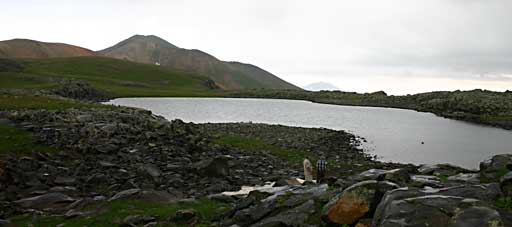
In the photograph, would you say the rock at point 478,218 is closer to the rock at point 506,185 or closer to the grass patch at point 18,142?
the rock at point 506,185

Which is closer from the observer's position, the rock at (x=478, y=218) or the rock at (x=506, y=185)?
the rock at (x=478, y=218)

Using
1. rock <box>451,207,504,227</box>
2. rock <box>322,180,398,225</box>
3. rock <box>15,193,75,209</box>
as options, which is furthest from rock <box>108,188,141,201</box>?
rock <box>451,207,504,227</box>

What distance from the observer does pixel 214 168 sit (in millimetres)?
31531

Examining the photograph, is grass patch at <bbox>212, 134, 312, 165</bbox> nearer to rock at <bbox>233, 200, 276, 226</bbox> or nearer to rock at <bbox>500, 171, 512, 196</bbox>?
rock at <bbox>233, 200, 276, 226</bbox>

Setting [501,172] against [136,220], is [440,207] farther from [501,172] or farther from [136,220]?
[136,220]

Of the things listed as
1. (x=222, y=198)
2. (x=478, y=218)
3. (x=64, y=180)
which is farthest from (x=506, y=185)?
(x=64, y=180)

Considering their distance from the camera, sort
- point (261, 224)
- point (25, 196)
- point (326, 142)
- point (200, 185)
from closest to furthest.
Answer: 1. point (261, 224)
2. point (25, 196)
3. point (200, 185)
4. point (326, 142)

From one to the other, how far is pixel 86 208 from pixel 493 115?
108 meters

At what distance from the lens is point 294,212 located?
16.8 metres

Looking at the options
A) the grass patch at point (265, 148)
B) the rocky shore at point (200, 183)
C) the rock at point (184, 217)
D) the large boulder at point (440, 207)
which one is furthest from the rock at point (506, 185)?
the grass patch at point (265, 148)

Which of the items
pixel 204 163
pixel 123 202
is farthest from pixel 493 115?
pixel 123 202

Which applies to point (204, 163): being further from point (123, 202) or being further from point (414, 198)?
point (414, 198)

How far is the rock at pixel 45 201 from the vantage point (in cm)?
2269

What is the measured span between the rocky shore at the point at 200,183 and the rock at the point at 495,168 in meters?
0.08
